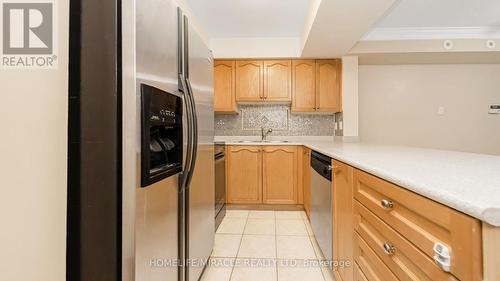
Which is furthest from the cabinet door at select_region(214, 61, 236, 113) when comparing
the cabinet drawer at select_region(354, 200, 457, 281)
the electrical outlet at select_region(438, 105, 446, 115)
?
the electrical outlet at select_region(438, 105, 446, 115)

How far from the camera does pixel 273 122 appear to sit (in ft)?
13.3

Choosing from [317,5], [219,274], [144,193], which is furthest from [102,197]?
[317,5]

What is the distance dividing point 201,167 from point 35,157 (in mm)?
895

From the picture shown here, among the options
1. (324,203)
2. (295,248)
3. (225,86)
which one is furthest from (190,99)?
(225,86)

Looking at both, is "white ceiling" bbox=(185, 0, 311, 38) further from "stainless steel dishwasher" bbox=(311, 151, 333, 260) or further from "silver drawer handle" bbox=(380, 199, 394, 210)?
"silver drawer handle" bbox=(380, 199, 394, 210)

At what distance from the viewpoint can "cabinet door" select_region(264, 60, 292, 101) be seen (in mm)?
3740

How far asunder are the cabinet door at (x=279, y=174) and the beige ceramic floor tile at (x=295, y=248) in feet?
3.06

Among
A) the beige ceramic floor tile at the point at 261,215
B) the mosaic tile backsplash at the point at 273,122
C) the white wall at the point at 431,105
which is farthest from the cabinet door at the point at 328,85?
the beige ceramic floor tile at the point at 261,215

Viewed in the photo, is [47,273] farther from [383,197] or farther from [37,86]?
[383,197]

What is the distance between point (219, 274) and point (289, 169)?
183 cm

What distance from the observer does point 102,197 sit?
0.78m

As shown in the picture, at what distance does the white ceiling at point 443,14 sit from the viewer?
271 centimetres

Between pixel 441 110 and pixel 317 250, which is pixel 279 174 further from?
pixel 441 110

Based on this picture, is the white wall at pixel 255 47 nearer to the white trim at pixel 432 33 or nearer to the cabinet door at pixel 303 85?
the cabinet door at pixel 303 85
